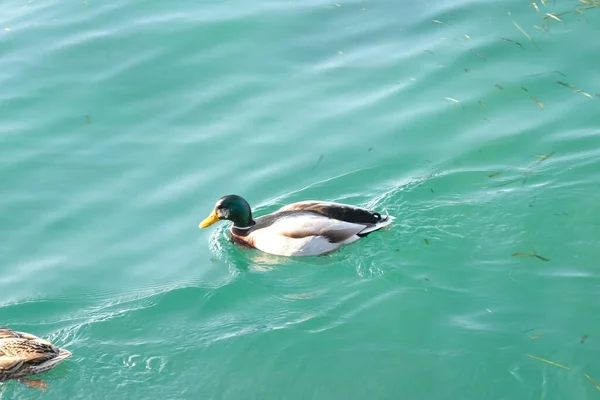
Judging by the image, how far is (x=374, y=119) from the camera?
10312 mm

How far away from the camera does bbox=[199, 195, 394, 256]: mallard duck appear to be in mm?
8531

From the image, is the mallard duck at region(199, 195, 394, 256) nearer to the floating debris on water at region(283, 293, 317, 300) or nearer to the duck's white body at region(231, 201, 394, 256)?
the duck's white body at region(231, 201, 394, 256)

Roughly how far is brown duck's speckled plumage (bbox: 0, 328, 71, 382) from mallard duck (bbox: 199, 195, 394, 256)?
2.41 m

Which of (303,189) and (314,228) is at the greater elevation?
(303,189)

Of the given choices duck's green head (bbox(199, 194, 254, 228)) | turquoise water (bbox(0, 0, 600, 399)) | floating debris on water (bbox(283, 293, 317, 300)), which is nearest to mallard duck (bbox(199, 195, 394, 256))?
duck's green head (bbox(199, 194, 254, 228))

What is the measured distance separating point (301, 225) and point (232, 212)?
76 cm

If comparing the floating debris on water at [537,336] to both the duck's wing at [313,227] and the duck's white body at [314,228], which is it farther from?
the duck's wing at [313,227]

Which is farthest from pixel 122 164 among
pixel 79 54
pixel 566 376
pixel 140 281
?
pixel 566 376

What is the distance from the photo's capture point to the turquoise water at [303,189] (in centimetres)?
692

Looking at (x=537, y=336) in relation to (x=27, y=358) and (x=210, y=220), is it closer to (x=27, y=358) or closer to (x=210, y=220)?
(x=210, y=220)

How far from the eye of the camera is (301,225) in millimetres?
8570

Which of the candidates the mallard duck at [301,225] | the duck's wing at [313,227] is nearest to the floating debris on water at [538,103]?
the mallard duck at [301,225]

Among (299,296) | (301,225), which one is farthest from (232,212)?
(299,296)

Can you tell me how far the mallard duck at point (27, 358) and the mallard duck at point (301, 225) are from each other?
2403 millimetres
